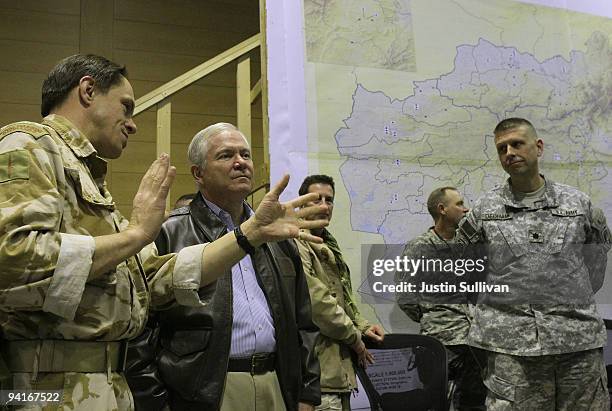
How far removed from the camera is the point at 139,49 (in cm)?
470

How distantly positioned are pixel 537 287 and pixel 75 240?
5.84ft

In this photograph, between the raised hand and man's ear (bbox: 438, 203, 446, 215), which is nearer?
the raised hand

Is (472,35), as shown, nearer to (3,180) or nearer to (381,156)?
(381,156)

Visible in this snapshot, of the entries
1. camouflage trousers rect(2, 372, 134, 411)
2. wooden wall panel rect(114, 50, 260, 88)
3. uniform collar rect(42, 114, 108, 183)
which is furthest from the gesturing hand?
wooden wall panel rect(114, 50, 260, 88)

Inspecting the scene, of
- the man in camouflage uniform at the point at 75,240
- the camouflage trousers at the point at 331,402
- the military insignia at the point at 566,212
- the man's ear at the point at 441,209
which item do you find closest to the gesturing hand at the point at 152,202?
the man in camouflage uniform at the point at 75,240

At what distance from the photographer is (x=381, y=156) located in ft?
10.4

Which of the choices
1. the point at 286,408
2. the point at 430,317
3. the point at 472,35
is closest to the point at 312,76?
the point at 472,35

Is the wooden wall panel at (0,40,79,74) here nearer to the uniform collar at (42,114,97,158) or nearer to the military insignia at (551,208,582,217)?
the uniform collar at (42,114,97,158)

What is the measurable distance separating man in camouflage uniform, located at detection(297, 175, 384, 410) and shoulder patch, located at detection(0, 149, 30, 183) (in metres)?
1.23

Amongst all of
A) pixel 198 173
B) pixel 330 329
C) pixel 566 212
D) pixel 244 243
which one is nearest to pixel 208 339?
pixel 244 243

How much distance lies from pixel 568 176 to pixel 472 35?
100 cm

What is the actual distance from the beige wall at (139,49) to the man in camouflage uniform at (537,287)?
8.47 ft

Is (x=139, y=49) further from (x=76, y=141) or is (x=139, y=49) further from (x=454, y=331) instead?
(x=76, y=141)

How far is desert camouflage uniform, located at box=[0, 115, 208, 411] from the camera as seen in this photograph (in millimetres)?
1042
